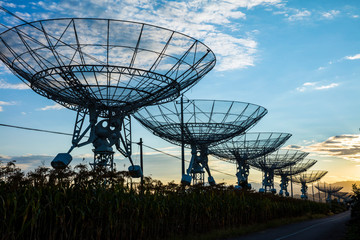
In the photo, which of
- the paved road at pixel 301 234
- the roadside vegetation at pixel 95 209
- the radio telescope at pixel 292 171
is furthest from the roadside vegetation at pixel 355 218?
the radio telescope at pixel 292 171

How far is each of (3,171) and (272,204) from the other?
24.2 m

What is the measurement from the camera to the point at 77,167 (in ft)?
61.0

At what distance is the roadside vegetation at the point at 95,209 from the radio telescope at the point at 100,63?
7953 mm

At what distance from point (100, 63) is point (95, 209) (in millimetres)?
13662

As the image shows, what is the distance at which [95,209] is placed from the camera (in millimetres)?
13961

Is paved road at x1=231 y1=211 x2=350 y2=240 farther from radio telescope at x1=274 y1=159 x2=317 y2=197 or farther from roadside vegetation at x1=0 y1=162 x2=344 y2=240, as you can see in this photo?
radio telescope at x1=274 y1=159 x2=317 y2=197

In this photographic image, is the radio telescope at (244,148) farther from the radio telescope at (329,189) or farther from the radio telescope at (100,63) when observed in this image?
the radio telescope at (329,189)

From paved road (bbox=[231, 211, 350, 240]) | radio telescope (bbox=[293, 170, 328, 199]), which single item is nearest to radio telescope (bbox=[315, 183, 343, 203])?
radio telescope (bbox=[293, 170, 328, 199])

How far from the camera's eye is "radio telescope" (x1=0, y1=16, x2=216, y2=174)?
2430 centimetres

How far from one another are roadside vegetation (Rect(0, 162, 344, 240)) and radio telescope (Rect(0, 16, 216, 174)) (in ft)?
26.1

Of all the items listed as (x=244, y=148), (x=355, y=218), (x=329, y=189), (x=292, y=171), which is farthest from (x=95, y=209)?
(x=329, y=189)

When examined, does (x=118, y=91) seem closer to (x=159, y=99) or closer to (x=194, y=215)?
(x=159, y=99)

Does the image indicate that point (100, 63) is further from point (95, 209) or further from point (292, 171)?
point (292, 171)

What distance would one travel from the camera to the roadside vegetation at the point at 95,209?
11.6m
